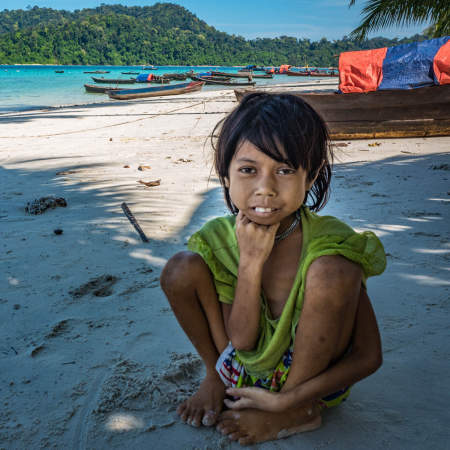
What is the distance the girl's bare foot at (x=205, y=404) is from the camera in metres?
1.24

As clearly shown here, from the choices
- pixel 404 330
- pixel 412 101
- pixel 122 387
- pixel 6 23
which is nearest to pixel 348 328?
pixel 404 330

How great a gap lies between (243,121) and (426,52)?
601 cm

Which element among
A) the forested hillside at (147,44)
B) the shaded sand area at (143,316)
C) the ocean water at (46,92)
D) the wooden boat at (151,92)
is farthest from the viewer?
the forested hillside at (147,44)

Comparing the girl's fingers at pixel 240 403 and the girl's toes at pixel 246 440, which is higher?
the girl's fingers at pixel 240 403

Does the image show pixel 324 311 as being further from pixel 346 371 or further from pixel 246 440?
pixel 246 440

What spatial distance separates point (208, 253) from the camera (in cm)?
121

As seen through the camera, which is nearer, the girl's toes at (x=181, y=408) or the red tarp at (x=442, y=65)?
the girl's toes at (x=181, y=408)

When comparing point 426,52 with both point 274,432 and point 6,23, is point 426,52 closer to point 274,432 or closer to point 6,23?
point 274,432

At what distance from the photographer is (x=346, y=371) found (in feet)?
3.60

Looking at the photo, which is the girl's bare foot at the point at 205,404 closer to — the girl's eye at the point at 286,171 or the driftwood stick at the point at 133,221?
the girl's eye at the point at 286,171

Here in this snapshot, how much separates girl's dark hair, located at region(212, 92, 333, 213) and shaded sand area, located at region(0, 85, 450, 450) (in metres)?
0.80

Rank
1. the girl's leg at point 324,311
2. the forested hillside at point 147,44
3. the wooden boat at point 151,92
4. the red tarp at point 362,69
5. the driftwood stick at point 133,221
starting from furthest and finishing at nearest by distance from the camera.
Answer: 1. the forested hillside at point 147,44
2. the wooden boat at point 151,92
3. the red tarp at point 362,69
4. the driftwood stick at point 133,221
5. the girl's leg at point 324,311

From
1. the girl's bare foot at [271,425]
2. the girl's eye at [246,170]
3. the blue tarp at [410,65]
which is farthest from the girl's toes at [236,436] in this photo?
the blue tarp at [410,65]

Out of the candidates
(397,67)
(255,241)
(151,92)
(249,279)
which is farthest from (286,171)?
(151,92)
